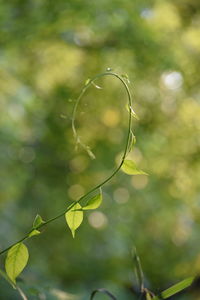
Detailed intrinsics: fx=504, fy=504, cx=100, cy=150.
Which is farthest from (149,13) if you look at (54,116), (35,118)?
(35,118)

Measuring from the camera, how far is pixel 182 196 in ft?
9.28

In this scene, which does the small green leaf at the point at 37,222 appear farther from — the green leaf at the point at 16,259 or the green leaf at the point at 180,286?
the green leaf at the point at 180,286

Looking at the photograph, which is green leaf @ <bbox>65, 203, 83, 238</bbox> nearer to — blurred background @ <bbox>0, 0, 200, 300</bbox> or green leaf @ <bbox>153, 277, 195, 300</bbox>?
green leaf @ <bbox>153, 277, 195, 300</bbox>

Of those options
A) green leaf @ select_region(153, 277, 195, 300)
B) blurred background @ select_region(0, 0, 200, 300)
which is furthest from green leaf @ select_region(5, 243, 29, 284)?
blurred background @ select_region(0, 0, 200, 300)

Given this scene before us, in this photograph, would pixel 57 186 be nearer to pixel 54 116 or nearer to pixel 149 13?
pixel 54 116

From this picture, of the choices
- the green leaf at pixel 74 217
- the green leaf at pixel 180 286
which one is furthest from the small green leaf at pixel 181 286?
the green leaf at pixel 74 217

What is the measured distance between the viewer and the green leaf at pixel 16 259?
0.50 metres

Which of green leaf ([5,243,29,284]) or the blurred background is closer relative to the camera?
green leaf ([5,243,29,284])

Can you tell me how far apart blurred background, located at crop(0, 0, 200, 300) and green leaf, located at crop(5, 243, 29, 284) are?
1315 mm

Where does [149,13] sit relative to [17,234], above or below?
above

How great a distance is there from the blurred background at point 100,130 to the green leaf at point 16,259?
132cm

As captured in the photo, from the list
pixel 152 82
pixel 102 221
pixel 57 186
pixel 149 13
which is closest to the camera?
pixel 149 13

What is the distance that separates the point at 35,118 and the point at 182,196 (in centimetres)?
97

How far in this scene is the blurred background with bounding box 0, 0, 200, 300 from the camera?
205 cm
